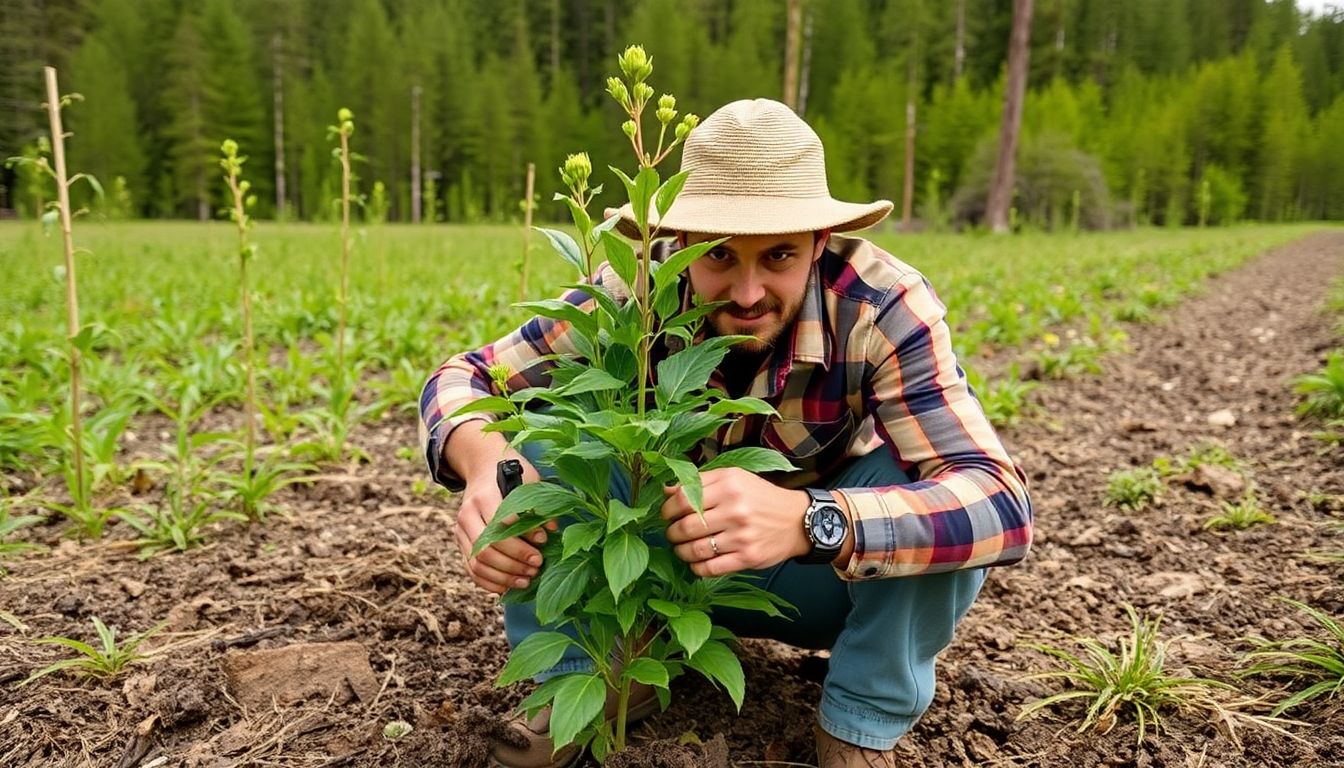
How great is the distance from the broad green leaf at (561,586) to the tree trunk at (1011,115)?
65.9 ft

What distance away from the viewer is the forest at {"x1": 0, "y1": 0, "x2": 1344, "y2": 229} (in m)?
28.4

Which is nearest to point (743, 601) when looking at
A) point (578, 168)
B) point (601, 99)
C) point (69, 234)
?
point (578, 168)

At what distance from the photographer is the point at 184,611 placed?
228cm

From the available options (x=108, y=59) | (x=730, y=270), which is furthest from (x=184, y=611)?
(x=108, y=59)

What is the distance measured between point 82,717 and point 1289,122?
169ft

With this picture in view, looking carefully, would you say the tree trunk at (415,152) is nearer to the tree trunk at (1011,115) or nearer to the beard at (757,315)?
the tree trunk at (1011,115)

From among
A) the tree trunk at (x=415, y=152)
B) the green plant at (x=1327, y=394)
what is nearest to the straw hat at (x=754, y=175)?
the green plant at (x=1327, y=394)

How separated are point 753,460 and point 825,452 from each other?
62 cm

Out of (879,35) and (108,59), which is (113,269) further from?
(879,35)

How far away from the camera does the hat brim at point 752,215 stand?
1.45 metres

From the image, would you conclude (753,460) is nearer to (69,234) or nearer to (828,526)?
(828,526)

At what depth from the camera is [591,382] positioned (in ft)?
4.07

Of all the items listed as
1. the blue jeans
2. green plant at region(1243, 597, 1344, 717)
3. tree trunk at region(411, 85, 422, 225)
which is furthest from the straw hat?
tree trunk at region(411, 85, 422, 225)

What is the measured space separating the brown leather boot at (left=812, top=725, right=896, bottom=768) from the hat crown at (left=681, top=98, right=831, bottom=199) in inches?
40.8
